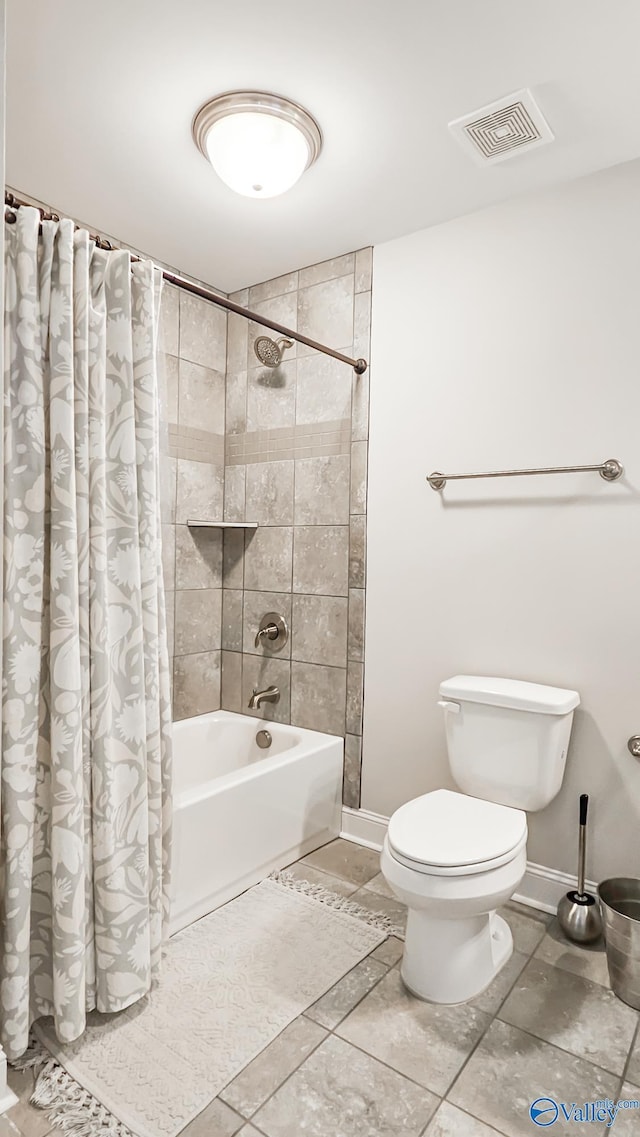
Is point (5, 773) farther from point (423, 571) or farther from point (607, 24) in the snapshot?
point (607, 24)

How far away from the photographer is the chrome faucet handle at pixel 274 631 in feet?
9.40

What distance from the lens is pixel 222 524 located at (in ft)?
9.44

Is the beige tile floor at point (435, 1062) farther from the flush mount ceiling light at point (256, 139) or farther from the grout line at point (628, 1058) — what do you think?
the flush mount ceiling light at point (256, 139)

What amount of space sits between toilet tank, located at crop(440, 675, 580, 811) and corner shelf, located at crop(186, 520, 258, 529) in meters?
1.22

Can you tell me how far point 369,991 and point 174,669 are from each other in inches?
61.8

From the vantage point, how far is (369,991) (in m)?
1.75

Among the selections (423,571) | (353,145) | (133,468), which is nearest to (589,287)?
(353,145)

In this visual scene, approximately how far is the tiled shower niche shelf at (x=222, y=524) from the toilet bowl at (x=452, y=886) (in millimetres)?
1493

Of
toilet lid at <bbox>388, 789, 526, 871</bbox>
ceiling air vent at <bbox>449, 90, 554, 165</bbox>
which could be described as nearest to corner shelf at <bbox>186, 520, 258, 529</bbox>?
toilet lid at <bbox>388, 789, 526, 871</bbox>

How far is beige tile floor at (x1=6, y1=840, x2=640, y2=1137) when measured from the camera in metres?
1.34

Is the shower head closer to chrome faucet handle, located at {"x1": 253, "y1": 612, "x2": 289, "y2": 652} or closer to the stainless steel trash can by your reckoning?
chrome faucet handle, located at {"x1": 253, "y1": 612, "x2": 289, "y2": 652}

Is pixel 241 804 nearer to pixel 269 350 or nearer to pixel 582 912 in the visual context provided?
pixel 582 912

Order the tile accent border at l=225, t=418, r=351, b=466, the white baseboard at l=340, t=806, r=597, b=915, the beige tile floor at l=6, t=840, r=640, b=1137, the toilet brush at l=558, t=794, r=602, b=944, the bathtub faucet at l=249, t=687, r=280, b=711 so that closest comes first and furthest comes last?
the beige tile floor at l=6, t=840, r=640, b=1137
the toilet brush at l=558, t=794, r=602, b=944
the white baseboard at l=340, t=806, r=597, b=915
the tile accent border at l=225, t=418, r=351, b=466
the bathtub faucet at l=249, t=687, r=280, b=711

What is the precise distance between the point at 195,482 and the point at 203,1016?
6.80 feet
